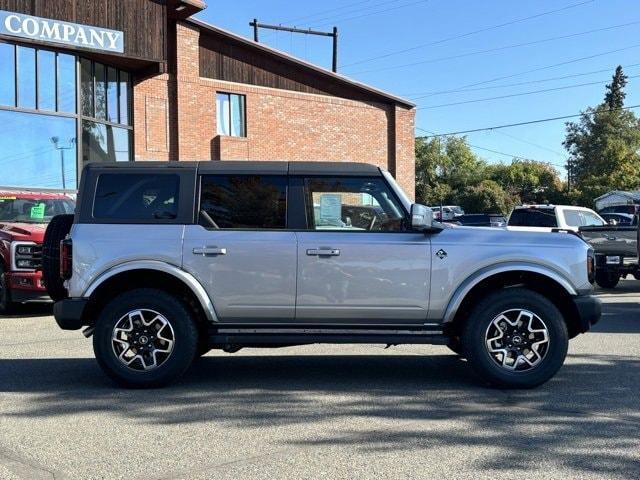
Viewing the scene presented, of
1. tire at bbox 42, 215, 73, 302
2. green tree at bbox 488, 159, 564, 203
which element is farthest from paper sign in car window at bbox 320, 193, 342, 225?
green tree at bbox 488, 159, 564, 203

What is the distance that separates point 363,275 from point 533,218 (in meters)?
12.6

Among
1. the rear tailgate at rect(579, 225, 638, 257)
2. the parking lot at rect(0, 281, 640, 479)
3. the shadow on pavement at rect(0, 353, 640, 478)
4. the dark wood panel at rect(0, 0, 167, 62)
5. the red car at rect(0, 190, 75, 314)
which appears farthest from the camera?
the dark wood panel at rect(0, 0, 167, 62)

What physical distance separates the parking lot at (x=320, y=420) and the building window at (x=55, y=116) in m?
12.3

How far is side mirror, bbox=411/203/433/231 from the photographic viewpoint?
225 inches

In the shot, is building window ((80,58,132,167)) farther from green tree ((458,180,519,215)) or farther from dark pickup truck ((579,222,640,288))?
green tree ((458,180,519,215))

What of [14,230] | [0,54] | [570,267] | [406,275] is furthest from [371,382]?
[0,54]

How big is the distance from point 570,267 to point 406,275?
146 centimetres

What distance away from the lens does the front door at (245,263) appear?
5859 millimetres

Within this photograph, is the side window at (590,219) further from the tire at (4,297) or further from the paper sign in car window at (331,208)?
the tire at (4,297)

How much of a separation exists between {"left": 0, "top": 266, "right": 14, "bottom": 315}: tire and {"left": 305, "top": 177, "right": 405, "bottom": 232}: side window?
665 cm

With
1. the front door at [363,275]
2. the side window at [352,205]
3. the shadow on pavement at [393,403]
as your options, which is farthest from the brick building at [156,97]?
the front door at [363,275]

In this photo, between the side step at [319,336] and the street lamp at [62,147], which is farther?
the street lamp at [62,147]

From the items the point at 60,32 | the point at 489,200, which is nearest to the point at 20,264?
the point at 60,32

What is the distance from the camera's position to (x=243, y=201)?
19.8 ft
